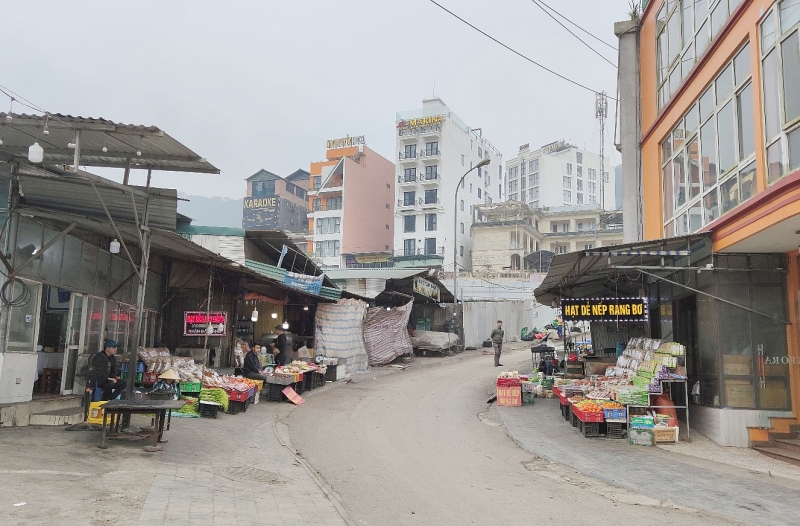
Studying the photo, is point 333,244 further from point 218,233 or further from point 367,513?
point 367,513

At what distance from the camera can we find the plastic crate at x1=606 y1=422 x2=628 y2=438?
11633 millimetres

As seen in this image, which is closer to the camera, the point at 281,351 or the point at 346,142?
the point at 281,351

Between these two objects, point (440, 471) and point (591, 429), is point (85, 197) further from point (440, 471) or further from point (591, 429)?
point (591, 429)

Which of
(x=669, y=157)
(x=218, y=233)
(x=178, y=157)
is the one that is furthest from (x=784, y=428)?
(x=218, y=233)

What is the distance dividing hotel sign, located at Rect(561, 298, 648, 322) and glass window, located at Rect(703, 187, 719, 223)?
7.45 ft

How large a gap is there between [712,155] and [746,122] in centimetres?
137

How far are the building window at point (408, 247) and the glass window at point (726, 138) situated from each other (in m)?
55.4

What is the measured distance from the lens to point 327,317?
22562mm

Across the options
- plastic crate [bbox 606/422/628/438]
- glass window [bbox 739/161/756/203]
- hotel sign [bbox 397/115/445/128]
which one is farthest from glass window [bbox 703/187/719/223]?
hotel sign [bbox 397/115/445/128]

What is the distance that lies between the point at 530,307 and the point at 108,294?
3935 centimetres

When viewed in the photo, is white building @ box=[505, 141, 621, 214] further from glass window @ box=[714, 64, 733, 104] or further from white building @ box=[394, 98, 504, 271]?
glass window @ box=[714, 64, 733, 104]

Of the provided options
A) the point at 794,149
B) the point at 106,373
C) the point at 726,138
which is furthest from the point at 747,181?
the point at 106,373

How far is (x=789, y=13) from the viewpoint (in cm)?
930

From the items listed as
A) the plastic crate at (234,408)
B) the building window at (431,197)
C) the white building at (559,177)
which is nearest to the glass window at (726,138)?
the plastic crate at (234,408)
